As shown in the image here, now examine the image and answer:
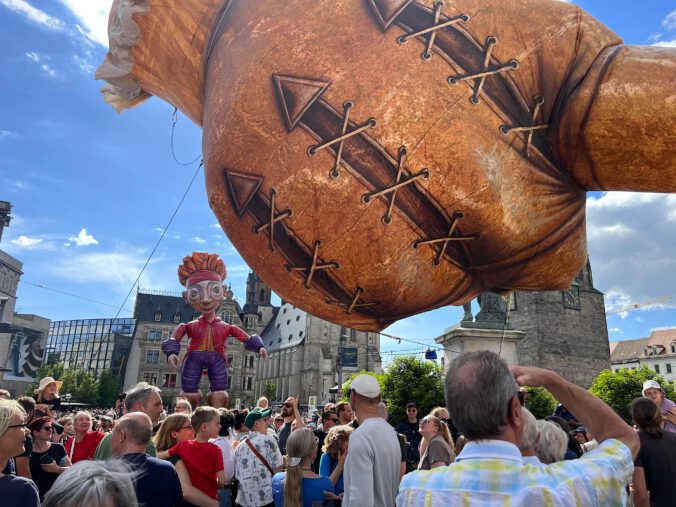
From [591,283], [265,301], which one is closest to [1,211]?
[265,301]

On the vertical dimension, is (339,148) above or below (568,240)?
above

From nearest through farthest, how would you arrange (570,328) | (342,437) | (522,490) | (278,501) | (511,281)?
(522,490)
(511,281)
(278,501)
(342,437)
(570,328)

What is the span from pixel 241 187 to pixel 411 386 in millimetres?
15492

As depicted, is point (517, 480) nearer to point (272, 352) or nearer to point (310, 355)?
point (310, 355)

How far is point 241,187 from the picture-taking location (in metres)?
1.92

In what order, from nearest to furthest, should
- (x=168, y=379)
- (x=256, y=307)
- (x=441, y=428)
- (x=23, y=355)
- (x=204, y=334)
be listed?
(x=441, y=428) → (x=204, y=334) → (x=23, y=355) → (x=168, y=379) → (x=256, y=307)

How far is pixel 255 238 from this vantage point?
1.98m

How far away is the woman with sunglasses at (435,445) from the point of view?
477cm

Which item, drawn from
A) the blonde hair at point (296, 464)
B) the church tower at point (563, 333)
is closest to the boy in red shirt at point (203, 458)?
the blonde hair at point (296, 464)

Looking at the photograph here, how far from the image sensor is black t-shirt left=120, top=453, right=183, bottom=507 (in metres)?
2.70

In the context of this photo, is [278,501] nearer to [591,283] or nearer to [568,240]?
[568,240]

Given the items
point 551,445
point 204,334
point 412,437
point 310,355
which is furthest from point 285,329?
point 551,445

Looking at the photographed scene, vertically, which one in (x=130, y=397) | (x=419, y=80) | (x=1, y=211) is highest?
(x=1, y=211)

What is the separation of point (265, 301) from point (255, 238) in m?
83.0
